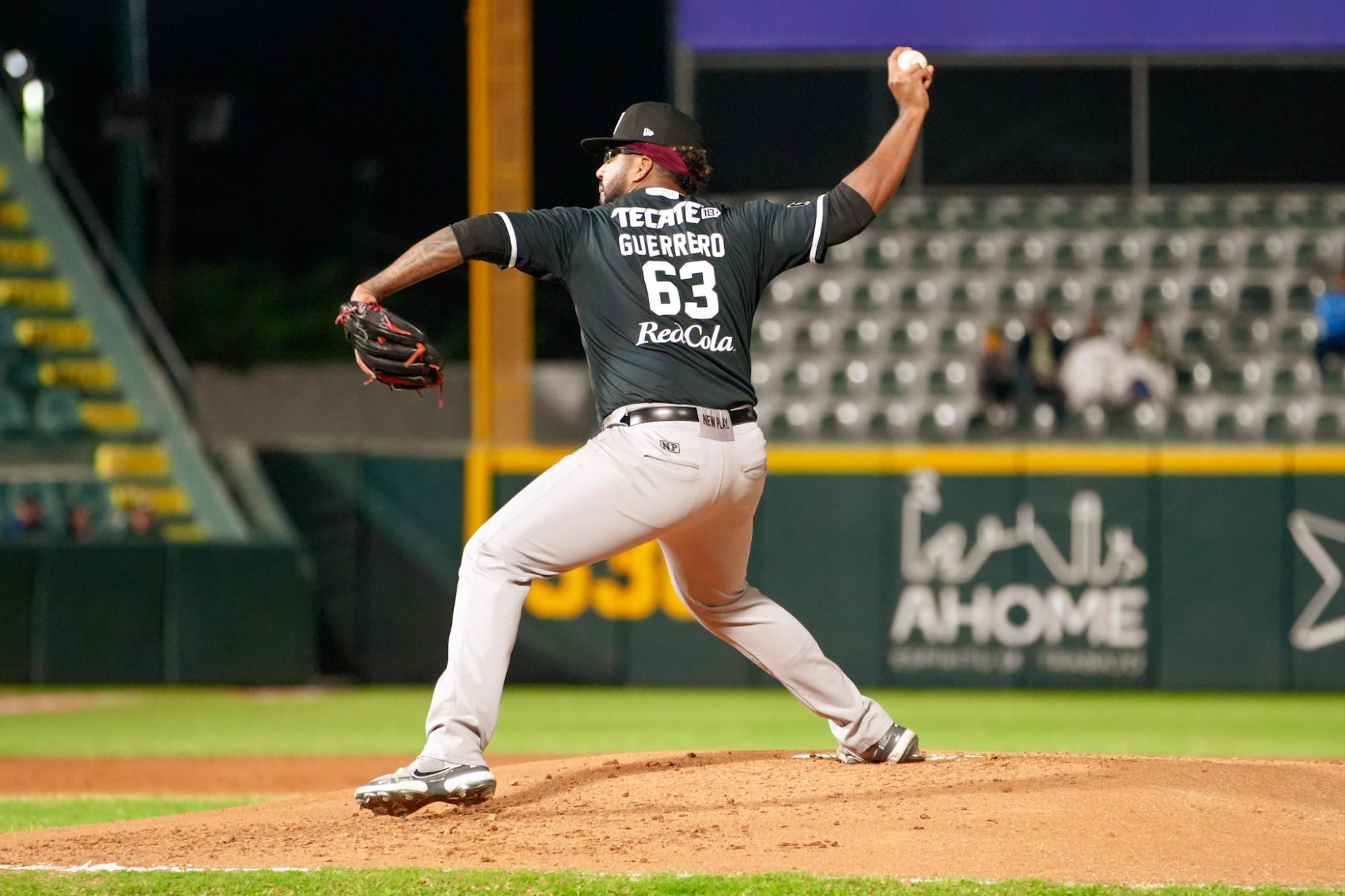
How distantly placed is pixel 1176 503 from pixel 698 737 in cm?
471

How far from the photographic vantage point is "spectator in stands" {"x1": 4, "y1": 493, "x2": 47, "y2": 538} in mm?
12414

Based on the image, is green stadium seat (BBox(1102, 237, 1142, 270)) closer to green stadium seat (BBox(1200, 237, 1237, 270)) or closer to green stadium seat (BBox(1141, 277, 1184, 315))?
green stadium seat (BBox(1141, 277, 1184, 315))

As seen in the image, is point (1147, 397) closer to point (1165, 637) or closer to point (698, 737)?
point (1165, 637)

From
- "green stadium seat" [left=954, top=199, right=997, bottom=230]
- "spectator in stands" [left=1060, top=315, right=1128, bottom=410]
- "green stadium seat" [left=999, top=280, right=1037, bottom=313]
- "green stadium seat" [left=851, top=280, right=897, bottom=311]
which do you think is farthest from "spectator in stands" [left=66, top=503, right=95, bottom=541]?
"green stadium seat" [left=954, top=199, right=997, bottom=230]

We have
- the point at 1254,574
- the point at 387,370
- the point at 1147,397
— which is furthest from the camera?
the point at 1147,397

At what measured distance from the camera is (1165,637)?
1186cm

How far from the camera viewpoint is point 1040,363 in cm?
1314

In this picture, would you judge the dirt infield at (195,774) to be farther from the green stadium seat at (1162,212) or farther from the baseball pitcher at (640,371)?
the green stadium seat at (1162,212)

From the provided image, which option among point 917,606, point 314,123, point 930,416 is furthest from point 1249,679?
point 314,123

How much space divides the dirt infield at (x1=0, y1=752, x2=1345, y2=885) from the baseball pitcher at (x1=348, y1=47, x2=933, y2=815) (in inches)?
9.2

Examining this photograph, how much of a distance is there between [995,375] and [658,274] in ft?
29.8

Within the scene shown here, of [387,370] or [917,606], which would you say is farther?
[917,606]

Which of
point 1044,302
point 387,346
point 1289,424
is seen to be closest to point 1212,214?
point 1044,302

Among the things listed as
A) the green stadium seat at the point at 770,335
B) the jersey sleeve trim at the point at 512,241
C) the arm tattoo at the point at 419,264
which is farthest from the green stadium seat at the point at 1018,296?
the arm tattoo at the point at 419,264
